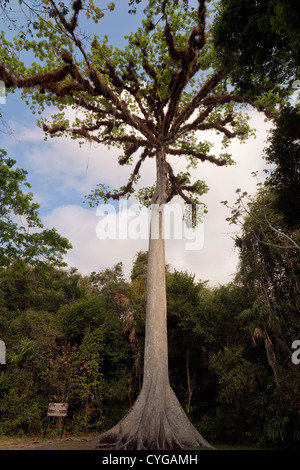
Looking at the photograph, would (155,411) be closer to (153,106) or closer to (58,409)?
(58,409)

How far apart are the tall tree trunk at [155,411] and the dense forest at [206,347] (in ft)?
8.75

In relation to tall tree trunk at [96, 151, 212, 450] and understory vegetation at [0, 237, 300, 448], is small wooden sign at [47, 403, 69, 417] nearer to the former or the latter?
understory vegetation at [0, 237, 300, 448]

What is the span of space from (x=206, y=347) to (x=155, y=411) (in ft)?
17.2

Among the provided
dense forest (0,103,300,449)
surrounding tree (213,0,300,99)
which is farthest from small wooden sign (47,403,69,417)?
surrounding tree (213,0,300,99)

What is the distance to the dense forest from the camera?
25.0ft

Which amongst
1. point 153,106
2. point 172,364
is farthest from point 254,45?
point 172,364

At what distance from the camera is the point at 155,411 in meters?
6.62

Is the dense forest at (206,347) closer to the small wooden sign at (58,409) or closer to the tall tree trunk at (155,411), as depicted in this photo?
the small wooden sign at (58,409)

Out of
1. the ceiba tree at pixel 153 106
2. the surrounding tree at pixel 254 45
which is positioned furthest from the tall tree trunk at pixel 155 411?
the surrounding tree at pixel 254 45

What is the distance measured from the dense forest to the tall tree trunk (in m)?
2.67

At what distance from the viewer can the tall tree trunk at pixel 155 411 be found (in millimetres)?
6230

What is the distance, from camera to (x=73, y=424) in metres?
10.7
